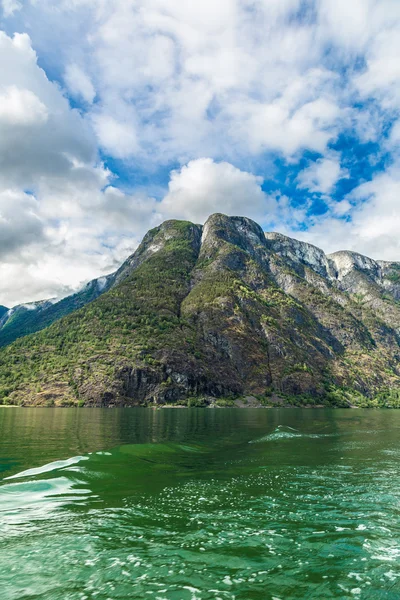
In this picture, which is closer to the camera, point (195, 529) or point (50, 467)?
point (195, 529)

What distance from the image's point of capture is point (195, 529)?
62.3 ft

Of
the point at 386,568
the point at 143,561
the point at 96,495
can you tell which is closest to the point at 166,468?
the point at 96,495

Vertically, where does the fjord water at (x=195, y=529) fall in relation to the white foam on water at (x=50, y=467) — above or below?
below

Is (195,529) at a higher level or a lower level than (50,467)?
lower

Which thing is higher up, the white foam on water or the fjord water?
the white foam on water

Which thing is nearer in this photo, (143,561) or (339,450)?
(143,561)

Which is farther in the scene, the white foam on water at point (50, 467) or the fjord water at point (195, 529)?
the white foam on water at point (50, 467)

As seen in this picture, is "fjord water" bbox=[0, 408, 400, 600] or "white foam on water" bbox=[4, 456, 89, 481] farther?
"white foam on water" bbox=[4, 456, 89, 481]

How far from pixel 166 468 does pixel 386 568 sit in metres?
24.1

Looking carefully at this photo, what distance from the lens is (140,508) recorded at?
22375 mm

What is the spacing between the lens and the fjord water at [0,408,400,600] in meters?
13.4

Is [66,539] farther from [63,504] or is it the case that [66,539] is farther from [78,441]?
[78,441]

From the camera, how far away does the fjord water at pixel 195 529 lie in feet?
43.9

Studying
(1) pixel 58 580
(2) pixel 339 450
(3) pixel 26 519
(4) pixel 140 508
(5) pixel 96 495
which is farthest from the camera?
(2) pixel 339 450
